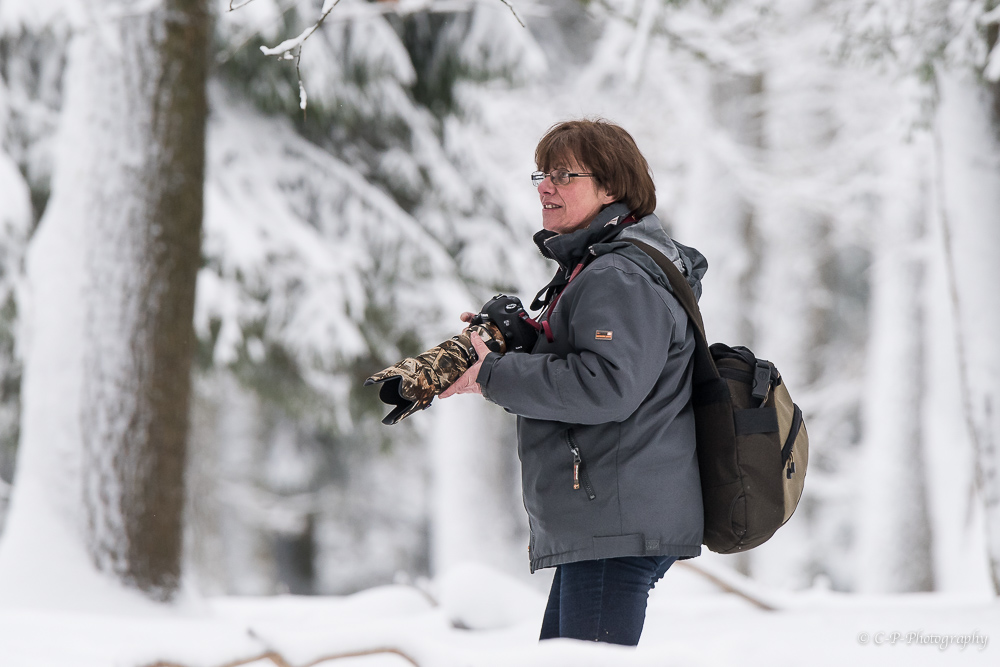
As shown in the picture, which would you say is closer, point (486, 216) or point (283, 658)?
point (283, 658)

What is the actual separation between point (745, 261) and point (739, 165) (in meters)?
1.02

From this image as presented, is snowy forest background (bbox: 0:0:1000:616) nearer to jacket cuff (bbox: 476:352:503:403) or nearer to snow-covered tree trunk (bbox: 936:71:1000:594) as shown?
snow-covered tree trunk (bbox: 936:71:1000:594)

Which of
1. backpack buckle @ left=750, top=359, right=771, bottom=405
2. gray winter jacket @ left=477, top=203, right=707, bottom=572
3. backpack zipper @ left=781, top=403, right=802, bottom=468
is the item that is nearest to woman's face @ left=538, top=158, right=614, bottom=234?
gray winter jacket @ left=477, top=203, right=707, bottom=572

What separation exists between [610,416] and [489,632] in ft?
7.95

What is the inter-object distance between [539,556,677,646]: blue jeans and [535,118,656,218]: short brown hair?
80 cm

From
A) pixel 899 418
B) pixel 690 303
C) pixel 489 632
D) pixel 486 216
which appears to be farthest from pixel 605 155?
pixel 899 418

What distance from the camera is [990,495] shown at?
4254mm

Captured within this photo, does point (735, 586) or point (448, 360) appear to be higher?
point (448, 360)

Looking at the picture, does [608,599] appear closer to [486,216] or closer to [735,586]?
[735,586]

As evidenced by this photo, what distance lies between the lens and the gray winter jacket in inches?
73.0

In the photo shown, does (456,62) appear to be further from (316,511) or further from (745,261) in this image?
(316,511)

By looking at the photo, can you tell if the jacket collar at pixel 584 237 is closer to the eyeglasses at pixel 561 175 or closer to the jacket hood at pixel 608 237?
the jacket hood at pixel 608 237

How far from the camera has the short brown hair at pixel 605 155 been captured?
2082mm

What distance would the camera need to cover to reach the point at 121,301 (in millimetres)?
4547
